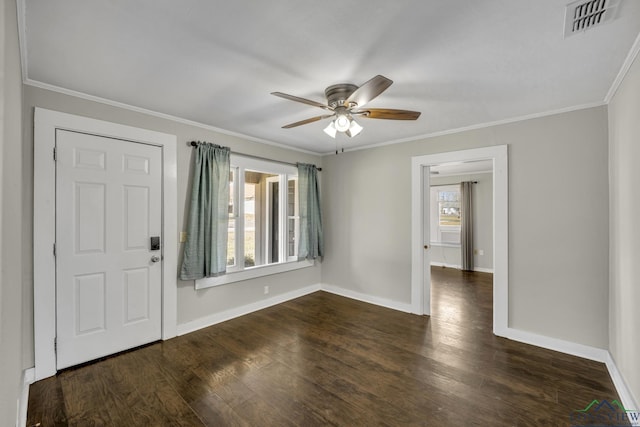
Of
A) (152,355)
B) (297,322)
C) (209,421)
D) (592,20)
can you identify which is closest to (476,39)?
(592,20)

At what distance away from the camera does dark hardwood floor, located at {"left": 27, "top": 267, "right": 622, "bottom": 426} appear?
192cm

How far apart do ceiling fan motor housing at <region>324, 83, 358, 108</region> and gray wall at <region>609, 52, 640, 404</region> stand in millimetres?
1879

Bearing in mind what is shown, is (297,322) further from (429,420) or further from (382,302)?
(429,420)

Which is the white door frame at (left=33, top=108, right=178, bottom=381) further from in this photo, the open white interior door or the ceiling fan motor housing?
the open white interior door

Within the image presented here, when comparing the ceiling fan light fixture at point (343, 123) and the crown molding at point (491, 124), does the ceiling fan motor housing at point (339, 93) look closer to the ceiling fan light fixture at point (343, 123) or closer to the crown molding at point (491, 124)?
the ceiling fan light fixture at point (343, 123)

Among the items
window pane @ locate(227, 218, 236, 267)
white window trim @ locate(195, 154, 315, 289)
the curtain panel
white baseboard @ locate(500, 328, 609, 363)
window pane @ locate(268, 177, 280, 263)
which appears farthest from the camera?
the curtain panel

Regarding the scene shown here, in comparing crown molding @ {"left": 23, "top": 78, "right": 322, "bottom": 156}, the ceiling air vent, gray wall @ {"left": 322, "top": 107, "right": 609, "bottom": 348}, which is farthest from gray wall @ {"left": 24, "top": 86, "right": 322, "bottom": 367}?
the ceiling air vent

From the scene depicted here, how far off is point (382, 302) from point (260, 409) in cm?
260

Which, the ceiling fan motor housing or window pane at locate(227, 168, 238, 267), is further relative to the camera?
window pane at locate(227, 168, 238, 267)

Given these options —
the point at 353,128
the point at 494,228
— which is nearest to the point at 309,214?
the point at 353,128

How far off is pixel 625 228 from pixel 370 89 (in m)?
2.26

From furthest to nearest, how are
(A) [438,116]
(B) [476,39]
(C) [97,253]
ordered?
(A) [438,116] < (C) [97,253] < (B) [476,39]

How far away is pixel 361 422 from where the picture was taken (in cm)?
187

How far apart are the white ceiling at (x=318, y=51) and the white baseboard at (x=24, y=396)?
7.80 ft
